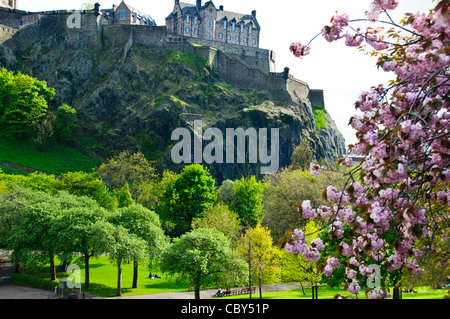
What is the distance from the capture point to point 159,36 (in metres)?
81.3

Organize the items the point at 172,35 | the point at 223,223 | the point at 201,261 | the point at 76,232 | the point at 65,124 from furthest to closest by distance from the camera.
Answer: the point at 172,35, the point at 65,124, the point at 223,223, the point at 76,232, the point at 201,261

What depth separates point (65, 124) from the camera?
229 feet

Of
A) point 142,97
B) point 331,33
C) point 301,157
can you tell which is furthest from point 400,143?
point 142,97

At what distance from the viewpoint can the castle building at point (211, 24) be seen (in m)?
87.4

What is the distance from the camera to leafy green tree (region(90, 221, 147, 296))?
3066 cm

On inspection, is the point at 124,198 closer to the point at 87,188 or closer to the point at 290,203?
the point at 87,188

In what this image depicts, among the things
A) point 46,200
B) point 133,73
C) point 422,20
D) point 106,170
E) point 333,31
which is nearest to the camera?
point 422,20

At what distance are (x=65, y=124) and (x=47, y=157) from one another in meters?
8.25

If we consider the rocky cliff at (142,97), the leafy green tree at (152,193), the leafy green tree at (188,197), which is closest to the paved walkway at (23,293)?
the leafy green tree at (188,197)

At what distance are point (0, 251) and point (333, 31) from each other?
37902 millimetres

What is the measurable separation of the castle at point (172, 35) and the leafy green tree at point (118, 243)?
174 feet

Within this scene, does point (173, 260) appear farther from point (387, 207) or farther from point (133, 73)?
point (133, 73)
